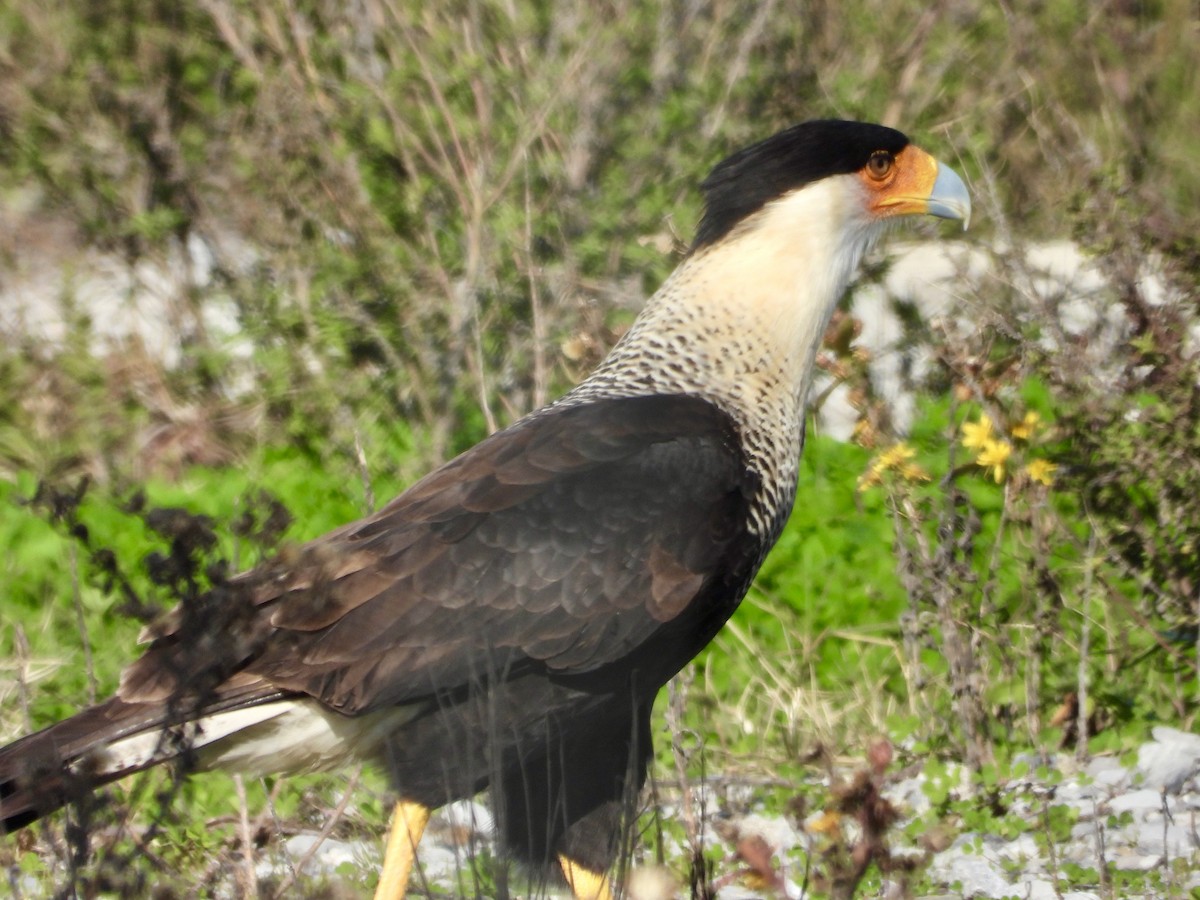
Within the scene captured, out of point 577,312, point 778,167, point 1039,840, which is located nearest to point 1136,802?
point 1039,840

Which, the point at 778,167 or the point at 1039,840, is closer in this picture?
the point at 1039,840

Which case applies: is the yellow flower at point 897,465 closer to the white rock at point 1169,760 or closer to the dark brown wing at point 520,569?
the dark brown wing at point 520,569

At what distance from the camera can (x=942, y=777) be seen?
3.95 m

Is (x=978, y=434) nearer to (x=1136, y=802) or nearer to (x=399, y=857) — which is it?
(x=1136, y=802)

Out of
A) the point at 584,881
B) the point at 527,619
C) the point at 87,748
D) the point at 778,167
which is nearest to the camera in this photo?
the point at 87,748

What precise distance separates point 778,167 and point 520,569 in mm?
1088

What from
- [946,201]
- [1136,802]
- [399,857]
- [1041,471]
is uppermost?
[946,201]

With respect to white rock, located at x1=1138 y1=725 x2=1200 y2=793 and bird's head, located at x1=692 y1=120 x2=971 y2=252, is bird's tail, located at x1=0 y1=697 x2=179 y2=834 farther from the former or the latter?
white rock, located at x1=1138 y1=725 x2=1200 y2=793

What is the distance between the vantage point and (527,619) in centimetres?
331

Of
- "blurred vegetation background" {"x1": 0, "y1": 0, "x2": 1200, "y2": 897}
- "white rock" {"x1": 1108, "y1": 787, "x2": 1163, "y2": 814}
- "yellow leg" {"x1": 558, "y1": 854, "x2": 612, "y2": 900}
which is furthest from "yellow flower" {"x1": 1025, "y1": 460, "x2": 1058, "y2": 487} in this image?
"yellow leg" {"x1": 558, "y1": 854, "x2": 612, "y2": 900}

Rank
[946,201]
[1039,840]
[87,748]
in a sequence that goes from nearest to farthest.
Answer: [87,748] < [1039,840] < [946,201]

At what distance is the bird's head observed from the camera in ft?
12.4

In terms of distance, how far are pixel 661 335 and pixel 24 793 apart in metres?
1.63

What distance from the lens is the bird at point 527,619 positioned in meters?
3.22
